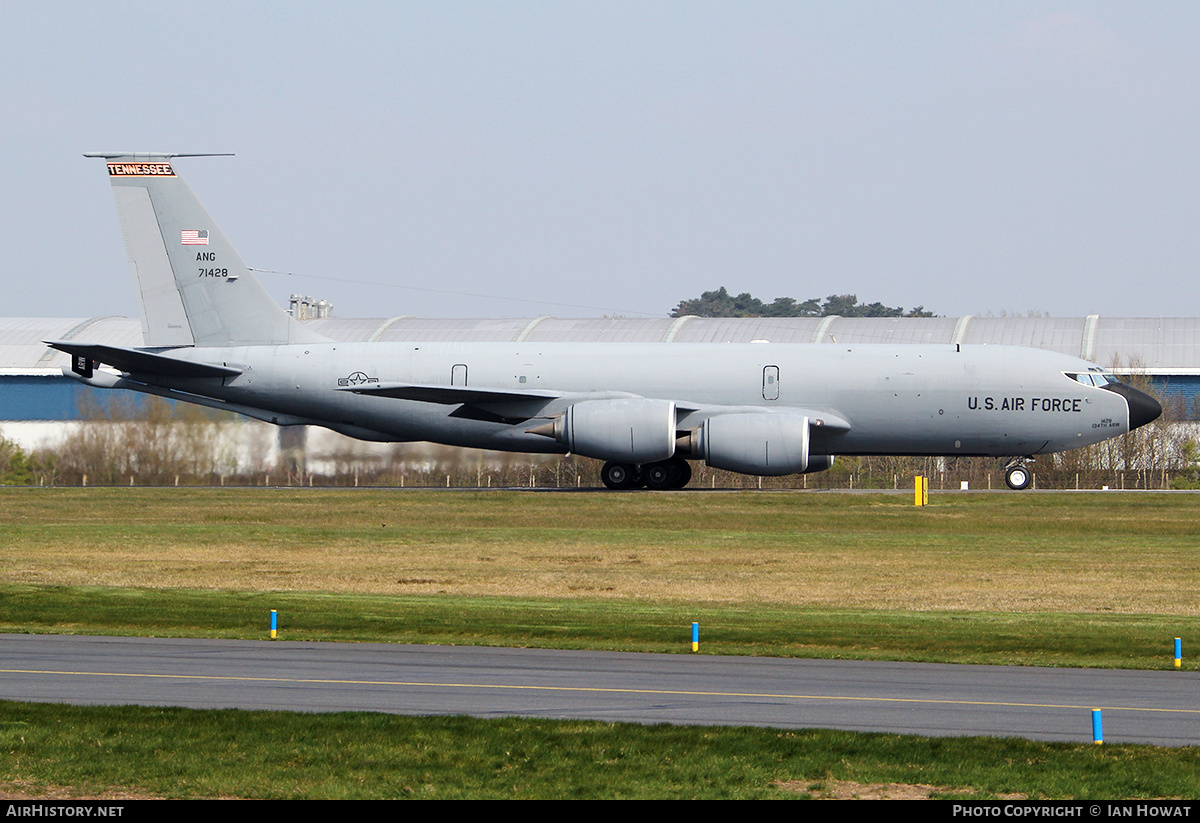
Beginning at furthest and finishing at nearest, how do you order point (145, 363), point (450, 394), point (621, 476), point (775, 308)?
point (775, 308) < point (621, 476) < point (145, 363) < point (450, 394)

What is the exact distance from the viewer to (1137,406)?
4188cm

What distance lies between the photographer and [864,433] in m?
42.2

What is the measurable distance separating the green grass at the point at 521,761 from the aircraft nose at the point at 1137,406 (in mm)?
32789

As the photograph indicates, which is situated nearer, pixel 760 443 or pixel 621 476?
pixel 760 443

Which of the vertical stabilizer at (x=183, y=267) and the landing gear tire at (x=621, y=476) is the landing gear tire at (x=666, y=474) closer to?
the landing gear tire at (x=621, y=476)

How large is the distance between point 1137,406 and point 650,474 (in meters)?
14.6

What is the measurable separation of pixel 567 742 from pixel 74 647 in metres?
8.48

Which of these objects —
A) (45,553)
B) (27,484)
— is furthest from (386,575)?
(27,484)

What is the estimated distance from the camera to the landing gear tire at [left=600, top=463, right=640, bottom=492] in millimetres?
43969

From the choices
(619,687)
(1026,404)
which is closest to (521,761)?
(619,687)

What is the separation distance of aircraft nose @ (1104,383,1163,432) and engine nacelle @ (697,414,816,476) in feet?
31.5

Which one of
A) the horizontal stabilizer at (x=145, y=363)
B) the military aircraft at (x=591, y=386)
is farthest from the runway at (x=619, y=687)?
the military aircraft at (x=591, y=386)

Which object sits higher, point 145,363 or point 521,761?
point 145,363

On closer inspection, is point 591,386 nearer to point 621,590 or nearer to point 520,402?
point 520,402
